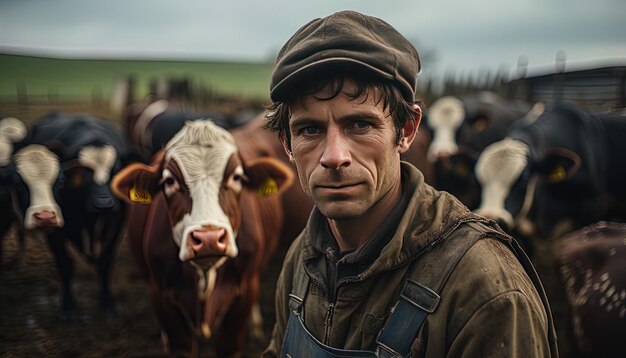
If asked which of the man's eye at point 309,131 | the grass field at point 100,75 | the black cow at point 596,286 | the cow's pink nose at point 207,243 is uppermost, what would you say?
the grass field at point 100,75

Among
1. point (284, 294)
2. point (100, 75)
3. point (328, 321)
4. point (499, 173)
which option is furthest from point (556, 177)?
point (100, 75)

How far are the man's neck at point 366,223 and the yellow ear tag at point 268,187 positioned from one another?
2.16 m

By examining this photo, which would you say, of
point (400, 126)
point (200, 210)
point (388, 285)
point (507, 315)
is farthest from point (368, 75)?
point (200, 210)

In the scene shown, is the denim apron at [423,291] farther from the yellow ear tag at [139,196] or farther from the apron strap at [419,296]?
the yellow ear tag at [139,196]

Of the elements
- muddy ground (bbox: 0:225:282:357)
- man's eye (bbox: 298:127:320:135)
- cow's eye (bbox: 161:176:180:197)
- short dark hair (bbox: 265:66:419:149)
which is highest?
short dark hair (bbox: 265:66:419:149)

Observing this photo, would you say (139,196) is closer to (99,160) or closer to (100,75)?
(99,160)

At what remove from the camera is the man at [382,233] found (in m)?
1.16

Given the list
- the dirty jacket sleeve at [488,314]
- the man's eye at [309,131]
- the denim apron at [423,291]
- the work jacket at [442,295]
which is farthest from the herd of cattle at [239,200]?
the dirty jacket sleeve at [488,314]

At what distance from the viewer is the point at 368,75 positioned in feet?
4.31

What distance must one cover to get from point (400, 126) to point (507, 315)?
55cm

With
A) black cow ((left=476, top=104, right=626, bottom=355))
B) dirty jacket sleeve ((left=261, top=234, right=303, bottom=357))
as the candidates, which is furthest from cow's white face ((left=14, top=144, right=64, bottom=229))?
black cow ((left=476, top=104, right=626, bottom=355))

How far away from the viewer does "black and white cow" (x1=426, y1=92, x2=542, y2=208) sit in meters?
7.08

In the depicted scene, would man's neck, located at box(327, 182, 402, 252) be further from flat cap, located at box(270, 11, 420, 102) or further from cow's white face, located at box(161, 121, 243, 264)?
cow's white face, located at box(161, 121, 243, 264)

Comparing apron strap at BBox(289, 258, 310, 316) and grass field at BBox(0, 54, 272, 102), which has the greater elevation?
grass field at BBox(0, 54, 272, 102)
